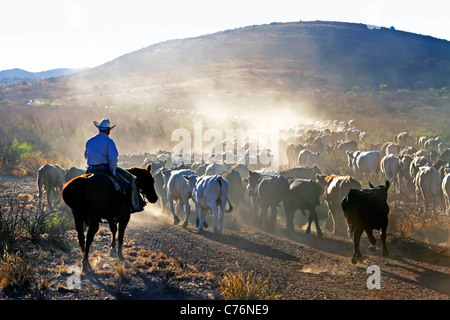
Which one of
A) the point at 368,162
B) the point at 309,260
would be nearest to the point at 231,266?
the point at 309,260

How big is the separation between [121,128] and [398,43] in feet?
330

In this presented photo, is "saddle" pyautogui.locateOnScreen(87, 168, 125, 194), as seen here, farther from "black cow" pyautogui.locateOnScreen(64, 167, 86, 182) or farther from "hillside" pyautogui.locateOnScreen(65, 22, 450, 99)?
"hillside" pyautogui.locateOnScreen(65, 22, 450, 99)

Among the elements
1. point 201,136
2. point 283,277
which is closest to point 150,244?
point 283,277

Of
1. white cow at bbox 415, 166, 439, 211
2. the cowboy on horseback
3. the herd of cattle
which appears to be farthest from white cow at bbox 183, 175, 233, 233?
white cow at bbox 415, 166, 439, 211

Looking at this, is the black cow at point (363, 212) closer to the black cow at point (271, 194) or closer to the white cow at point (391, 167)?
the black cow at point (271, 194)

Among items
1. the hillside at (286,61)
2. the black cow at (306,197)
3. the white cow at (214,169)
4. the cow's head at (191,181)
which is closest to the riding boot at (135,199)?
the cow's head at (191,181)

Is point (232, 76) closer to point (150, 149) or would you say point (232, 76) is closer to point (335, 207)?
point (150, 149)

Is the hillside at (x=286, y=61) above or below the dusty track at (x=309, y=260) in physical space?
above

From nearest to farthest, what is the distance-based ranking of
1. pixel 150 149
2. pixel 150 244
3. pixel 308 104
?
pixel 150 244, pixel 150 149, pixel 308 104

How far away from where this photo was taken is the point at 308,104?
189ft

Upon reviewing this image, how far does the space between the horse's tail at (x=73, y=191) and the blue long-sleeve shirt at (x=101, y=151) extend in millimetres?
679

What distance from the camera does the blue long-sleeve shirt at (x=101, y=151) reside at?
331 inches

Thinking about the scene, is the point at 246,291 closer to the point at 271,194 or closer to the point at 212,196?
the point at 212,196

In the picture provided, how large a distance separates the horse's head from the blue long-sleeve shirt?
44.3 inches
